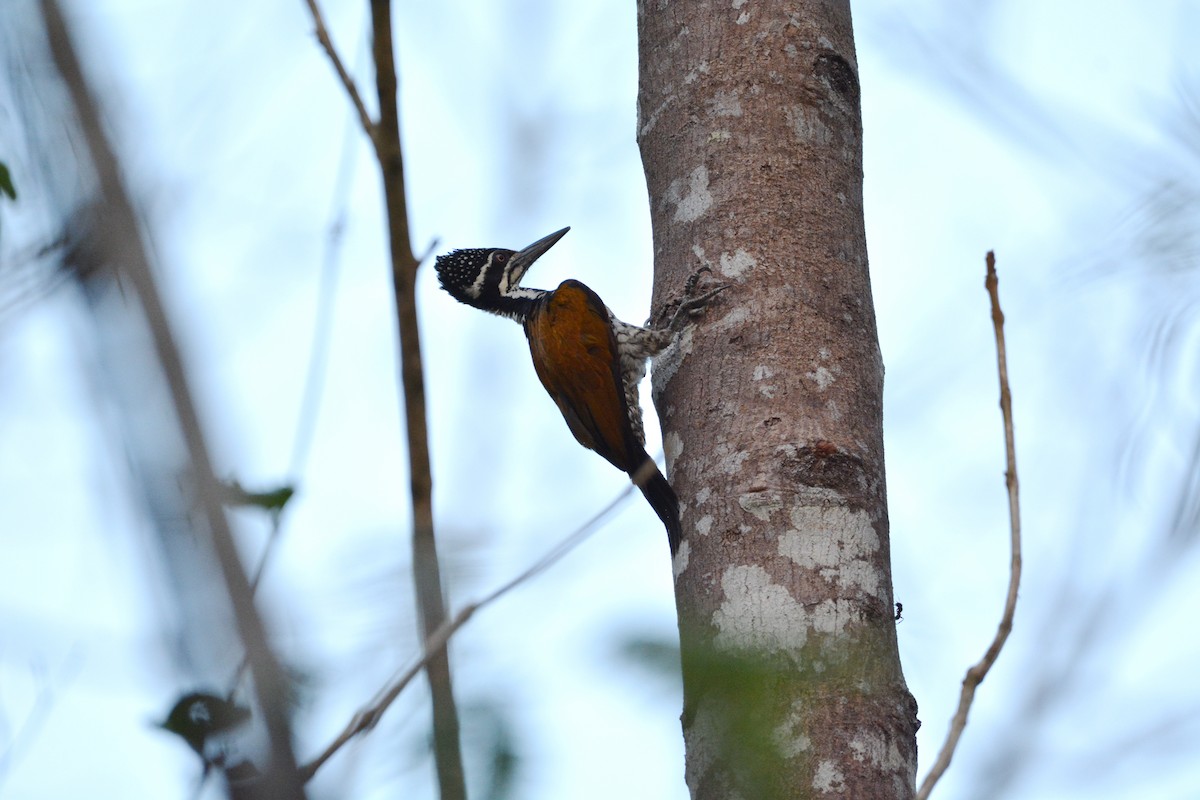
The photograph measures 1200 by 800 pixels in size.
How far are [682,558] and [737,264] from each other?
75 cm

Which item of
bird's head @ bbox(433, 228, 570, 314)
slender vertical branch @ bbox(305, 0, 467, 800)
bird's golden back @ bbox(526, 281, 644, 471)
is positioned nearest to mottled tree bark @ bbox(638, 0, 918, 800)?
slender vertical branch @ bbox(305, 0, 467, 800)

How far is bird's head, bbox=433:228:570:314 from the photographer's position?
18.3ft

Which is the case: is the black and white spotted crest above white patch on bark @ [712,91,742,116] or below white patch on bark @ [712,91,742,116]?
above

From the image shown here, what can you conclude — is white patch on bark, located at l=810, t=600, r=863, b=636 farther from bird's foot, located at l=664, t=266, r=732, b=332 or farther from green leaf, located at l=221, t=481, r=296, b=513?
green leaf, located at l=221, t=481, r=296, b=513

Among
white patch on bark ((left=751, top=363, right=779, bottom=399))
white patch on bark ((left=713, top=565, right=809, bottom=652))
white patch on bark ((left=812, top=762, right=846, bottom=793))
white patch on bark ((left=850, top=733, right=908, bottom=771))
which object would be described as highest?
white patch on bark ((left=751, top=363, right=779, bottom=399))

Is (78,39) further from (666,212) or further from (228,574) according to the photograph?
(666,212)

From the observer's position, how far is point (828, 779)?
6.91 feet

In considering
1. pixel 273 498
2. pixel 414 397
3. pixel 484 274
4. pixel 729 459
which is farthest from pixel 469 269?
pixel 414 397

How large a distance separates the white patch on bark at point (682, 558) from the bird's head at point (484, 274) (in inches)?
118

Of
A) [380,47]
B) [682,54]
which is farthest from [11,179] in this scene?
[682,54]

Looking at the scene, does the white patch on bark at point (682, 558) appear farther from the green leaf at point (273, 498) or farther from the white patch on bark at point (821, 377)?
the green leaf at point (273, 498)

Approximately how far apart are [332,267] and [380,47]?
0.33 m

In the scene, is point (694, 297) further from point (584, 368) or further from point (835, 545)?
point (584, 368)

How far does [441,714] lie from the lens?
3.61ft
